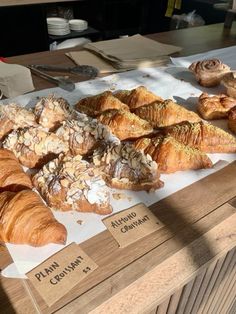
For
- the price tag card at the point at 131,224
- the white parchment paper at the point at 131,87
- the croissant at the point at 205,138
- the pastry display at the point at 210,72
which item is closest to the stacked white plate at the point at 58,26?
the white parchment paper at the point at 131,87

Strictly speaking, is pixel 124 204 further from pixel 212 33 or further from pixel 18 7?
pixel 18 7

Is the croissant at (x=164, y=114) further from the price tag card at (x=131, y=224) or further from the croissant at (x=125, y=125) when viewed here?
the price tag card at (x=131, y=224)

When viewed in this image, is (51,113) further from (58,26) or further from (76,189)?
(58,26)

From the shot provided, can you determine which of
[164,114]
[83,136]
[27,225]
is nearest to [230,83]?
[164,114]

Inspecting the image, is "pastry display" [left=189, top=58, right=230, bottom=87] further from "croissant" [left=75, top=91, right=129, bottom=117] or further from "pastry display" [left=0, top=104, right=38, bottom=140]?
"pastry display" [left=0, top=104, right=38, bottom=140]

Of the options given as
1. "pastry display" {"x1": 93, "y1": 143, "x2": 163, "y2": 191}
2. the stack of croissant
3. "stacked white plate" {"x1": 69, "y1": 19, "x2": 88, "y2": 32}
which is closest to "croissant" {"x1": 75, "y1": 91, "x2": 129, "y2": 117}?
the stack of croissant

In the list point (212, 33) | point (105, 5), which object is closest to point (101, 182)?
point (212, 33)
